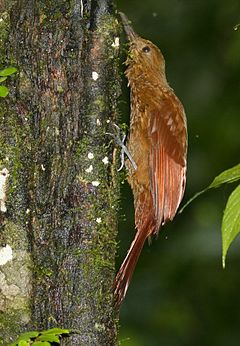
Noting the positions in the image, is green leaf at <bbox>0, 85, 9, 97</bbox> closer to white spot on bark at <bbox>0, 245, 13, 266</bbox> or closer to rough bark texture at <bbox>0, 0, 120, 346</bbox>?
rough bark texture at <bbox>0, 0, 120, 346</bbox>

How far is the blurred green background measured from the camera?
7418 mm

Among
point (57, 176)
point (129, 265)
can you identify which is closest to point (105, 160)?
point (57, 176)

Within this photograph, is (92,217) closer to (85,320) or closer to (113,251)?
(113,251)

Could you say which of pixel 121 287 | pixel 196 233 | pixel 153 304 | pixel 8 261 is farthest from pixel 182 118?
pixel 153 304

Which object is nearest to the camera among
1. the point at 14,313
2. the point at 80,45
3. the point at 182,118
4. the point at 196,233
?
the point at 14,313

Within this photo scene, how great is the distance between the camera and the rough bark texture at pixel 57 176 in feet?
11.0

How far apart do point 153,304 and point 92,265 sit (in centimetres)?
424

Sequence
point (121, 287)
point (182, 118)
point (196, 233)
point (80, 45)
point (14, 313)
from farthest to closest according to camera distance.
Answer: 1. point (196, 233)
2. point (182, 118)
3. point (121, 287)
4. point (80, 45)
5. point (14, 313)

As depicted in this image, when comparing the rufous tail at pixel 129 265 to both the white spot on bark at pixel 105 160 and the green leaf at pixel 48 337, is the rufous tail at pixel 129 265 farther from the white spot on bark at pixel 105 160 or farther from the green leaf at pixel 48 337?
the green leaf at pixel 48 337

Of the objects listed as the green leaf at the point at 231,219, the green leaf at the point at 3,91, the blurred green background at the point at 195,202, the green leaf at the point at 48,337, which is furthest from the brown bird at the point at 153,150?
the blurred green background at the point at 195,202

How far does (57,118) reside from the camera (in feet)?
11.4

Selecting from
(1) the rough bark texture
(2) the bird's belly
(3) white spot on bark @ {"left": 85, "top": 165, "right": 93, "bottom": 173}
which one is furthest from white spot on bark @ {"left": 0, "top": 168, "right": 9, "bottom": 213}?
(2) the bird's belly

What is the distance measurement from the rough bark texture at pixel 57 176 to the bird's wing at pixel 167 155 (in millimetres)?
1055

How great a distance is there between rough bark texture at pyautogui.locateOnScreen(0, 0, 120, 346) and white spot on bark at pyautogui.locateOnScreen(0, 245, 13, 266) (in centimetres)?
2
